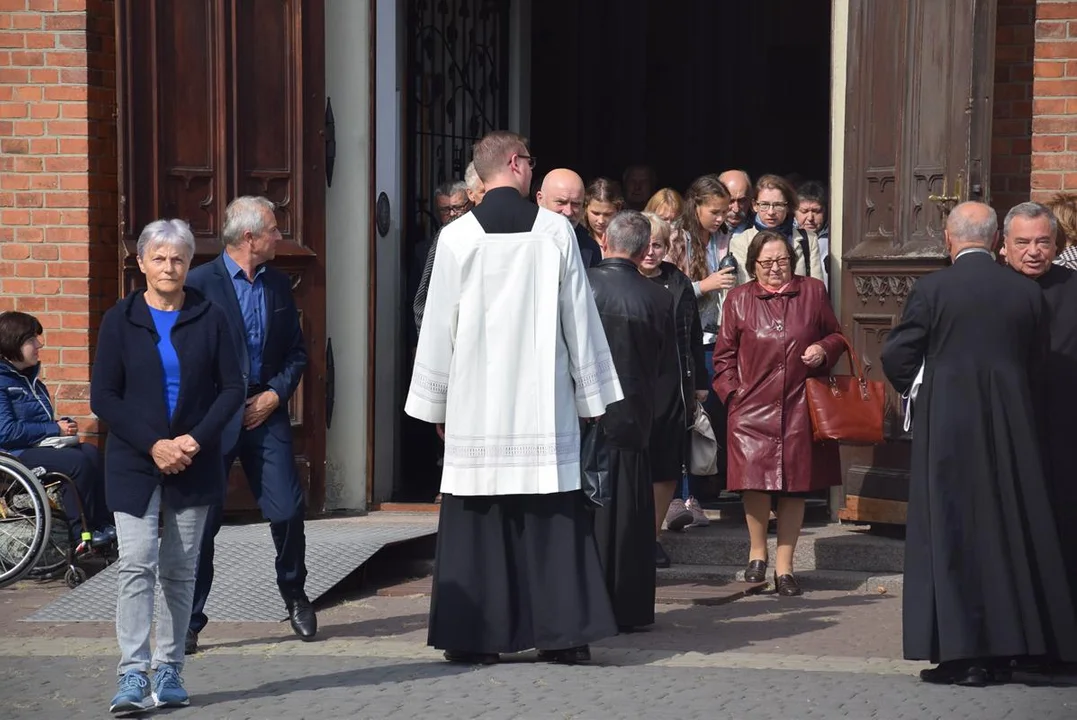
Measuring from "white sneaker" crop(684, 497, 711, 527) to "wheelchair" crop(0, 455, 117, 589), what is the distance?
2.97m

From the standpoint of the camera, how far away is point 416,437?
10938 millimetres

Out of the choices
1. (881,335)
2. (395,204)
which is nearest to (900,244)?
(881,335)

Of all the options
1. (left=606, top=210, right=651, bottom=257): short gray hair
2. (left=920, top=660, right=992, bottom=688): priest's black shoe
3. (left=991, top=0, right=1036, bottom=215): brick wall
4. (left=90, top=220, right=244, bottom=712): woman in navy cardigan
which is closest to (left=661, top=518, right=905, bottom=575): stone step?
(left=606, top=210, right=651, bottom=257): short gray hair

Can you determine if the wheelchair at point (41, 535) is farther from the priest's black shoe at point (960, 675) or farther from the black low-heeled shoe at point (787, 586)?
the priest's black shoe at point (960, 675)

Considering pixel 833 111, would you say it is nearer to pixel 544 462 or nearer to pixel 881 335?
pixel 881 335

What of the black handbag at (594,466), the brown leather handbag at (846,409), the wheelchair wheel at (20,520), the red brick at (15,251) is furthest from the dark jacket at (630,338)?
the red brick at (15,251)

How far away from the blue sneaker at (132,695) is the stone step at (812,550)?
3656 millimetres

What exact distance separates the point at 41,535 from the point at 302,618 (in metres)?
1.87

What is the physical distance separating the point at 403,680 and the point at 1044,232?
9.68 feet

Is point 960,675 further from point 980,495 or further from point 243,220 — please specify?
point 243,220

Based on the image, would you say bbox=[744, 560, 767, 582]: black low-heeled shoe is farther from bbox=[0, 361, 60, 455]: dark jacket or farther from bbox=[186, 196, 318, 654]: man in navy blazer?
bbox=[0, 361, 60, 455]: dark jacket

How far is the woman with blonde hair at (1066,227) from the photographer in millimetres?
7363

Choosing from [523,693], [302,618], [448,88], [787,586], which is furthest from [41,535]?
[448,88]

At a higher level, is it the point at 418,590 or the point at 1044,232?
the point at 1044,232
